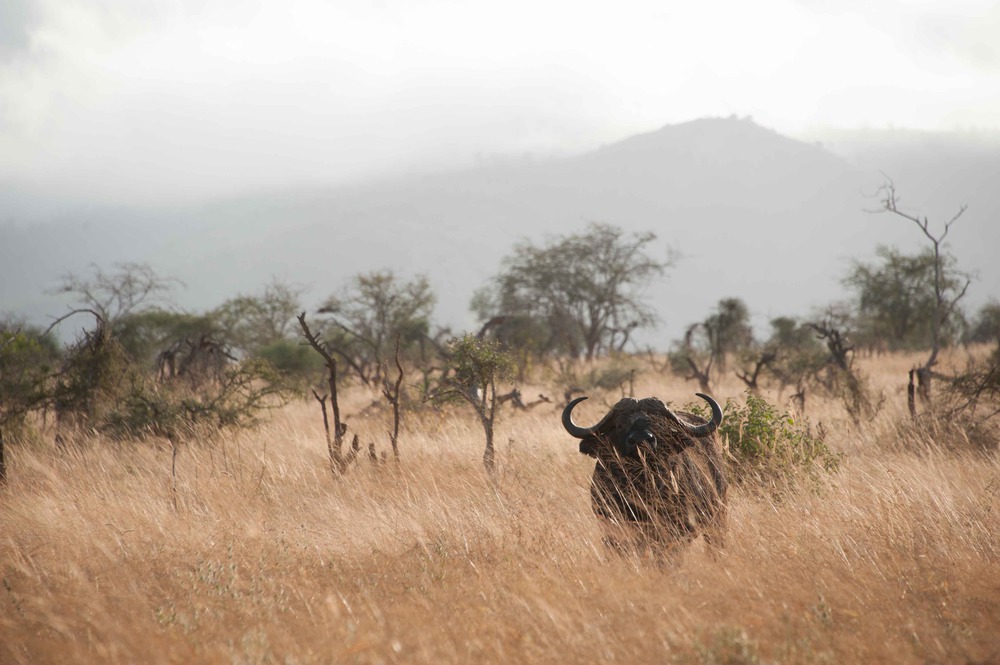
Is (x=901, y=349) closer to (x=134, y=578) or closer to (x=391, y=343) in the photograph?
(x=391, y=343)

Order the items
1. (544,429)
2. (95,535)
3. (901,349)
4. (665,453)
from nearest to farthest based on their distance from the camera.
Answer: (665,453) → (95,535) → (544,429) → (901,349)

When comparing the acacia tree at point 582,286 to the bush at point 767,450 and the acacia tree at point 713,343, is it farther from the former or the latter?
the bush at point 767,450

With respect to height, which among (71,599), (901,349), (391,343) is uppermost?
(71,599)

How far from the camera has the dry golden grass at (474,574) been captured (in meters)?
3.67

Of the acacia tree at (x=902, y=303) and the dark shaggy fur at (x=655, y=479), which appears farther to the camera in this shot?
the acacia tree at (x=902, y=303)

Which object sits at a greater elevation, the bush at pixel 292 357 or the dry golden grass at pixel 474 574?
the dry golden grass at pixel 474 574

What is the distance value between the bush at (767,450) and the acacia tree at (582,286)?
27819 millimetres

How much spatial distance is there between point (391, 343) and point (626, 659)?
24.6 m

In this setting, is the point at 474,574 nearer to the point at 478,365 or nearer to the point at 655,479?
the point at 655,479

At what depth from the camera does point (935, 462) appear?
7.64 meters

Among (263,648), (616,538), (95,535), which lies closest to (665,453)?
(616,538)

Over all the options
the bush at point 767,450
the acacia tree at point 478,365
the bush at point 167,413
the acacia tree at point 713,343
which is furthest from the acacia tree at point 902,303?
the bush at point 167,413

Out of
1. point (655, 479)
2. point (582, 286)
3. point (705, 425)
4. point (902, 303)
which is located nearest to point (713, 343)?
point (582, 286)

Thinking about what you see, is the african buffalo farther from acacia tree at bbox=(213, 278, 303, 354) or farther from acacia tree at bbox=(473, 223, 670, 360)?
acacia tree at bbox=(473, 223, 670, 360)
